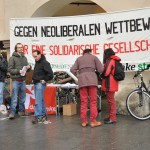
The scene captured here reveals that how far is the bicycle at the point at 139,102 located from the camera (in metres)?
8.38

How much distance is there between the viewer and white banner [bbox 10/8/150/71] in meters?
8.58

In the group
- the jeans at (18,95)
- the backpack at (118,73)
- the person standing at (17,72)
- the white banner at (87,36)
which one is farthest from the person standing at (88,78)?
the jeans at (18,95)

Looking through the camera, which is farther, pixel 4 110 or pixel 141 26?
pixel 4 110

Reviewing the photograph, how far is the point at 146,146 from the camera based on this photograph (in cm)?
629

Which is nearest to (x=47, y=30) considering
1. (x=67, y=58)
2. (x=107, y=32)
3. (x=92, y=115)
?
(x=67, y=58)

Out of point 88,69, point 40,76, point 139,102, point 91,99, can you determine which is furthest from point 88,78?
point 139,102

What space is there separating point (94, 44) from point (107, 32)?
18.2 inches

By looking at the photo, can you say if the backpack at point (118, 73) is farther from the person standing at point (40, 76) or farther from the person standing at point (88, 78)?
the person standing at point (40, 76)

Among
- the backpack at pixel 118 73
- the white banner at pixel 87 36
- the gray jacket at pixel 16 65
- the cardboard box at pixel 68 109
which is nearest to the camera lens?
the backpack at pixel 118 73

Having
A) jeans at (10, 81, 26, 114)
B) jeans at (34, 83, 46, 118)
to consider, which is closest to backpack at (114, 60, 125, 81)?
→ jeans at (34, 83, 46, 118)

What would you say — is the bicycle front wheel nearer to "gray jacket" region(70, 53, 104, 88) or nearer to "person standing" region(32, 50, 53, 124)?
"gray jacket" region(70, 53, 104, 88)

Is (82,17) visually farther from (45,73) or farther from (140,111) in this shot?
(140,111)

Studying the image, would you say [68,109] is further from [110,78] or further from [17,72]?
[110,78]

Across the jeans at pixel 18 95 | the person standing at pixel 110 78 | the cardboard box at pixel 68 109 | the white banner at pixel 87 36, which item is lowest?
the cardboard box at pixel 68 109
